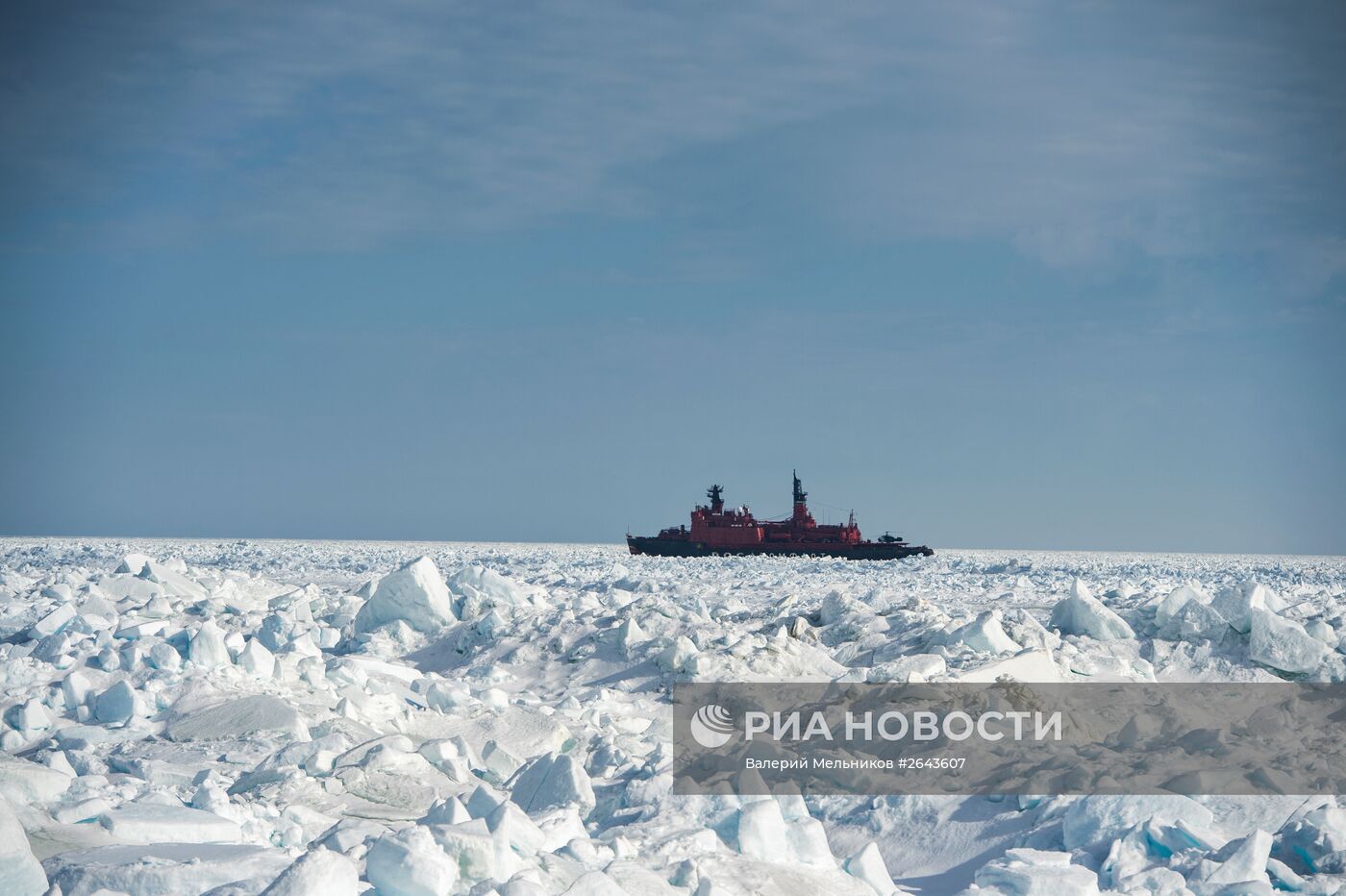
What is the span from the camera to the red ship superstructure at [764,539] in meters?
32.6

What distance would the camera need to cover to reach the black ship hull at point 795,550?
3212 centimetres

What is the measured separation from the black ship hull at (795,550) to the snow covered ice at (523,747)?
18.4 meters

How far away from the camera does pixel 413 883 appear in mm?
3596

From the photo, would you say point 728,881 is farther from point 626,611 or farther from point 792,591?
point 792,591

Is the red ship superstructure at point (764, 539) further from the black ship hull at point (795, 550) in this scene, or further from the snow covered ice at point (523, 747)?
the snow covered ice at point (523, 747)

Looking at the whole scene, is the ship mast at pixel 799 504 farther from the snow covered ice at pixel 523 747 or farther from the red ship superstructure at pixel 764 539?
the snow covered ice at pixel 523 747

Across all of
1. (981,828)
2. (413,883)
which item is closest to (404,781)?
(413,883)

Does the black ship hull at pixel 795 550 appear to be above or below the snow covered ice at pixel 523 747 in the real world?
below

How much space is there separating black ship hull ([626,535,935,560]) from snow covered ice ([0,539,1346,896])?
18.4 meters

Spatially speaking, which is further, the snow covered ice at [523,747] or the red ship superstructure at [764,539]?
the red ship superstructure at [764,539]

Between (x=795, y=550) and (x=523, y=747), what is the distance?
26.8 m

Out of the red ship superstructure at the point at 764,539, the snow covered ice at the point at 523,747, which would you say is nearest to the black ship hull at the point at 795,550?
the red ship superstructure at the point at 764,539

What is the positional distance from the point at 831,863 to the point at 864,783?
162 centimetres

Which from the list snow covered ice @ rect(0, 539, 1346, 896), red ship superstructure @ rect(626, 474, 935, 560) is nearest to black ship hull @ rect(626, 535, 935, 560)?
red ship superstructure @ rect(626, 474, 935, 560)
